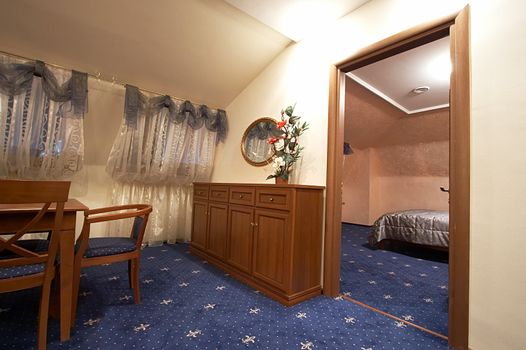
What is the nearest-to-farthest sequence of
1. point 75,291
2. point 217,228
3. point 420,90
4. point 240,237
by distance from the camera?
point 75,291 < point 240,237 < point 217,228 < point 420,90

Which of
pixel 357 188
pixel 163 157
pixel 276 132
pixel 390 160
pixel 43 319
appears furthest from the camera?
pixel 357 188

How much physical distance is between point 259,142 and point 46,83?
2.33 meters

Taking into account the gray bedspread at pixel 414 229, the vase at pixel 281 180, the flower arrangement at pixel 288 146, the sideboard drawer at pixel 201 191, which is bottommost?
the gray bedspread at pixel 414 229

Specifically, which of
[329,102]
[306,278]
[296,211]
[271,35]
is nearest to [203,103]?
[271,35]

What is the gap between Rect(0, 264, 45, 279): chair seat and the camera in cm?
121

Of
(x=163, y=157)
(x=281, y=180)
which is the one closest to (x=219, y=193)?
(x=281, y=180)

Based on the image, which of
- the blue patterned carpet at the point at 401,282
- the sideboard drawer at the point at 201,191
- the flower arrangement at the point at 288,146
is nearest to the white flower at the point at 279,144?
the flower arrangement at the point at 288,146

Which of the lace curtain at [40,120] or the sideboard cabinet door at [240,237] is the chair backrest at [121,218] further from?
the lace curtain at [40,120]

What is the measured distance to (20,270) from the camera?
49.8 inches

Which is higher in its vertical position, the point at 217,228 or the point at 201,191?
the point at 201,191

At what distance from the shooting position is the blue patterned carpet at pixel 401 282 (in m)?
1.87

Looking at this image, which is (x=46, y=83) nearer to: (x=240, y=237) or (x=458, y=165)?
(x=240, y=237)

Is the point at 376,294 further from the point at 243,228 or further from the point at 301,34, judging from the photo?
the point at 301,34

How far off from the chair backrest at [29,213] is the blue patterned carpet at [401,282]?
2197 millimetres
